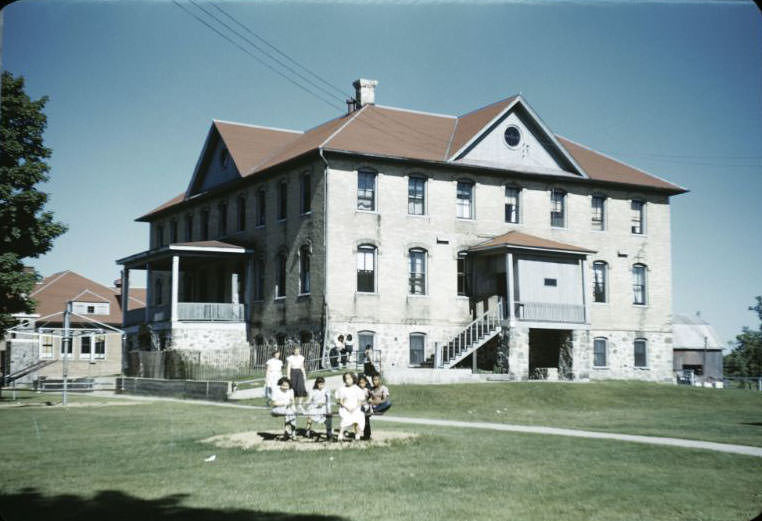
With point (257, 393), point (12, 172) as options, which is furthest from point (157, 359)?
point (12, 172)

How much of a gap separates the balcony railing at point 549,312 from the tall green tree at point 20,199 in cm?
1760

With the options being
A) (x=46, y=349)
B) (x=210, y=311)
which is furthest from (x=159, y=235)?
(x=46, y=349)

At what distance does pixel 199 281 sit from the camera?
43.2m

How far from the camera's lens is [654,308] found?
132ft

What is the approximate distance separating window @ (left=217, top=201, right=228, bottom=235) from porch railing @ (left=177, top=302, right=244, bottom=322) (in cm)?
447

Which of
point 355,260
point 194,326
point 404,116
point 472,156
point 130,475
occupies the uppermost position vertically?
point 404,116

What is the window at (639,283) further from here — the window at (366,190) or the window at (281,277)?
the window at (281,277)

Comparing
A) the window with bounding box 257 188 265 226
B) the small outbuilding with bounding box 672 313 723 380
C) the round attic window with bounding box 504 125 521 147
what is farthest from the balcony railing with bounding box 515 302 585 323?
the small outbuilding with bounding box 672 313 723 380

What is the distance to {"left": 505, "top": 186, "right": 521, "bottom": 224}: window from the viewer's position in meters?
37.2

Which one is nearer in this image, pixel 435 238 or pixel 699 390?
pixel 699 390

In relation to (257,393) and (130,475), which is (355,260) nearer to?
(257,393)

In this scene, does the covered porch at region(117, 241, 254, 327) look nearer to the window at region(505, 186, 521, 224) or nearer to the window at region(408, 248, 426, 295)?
the window at region(408, 248, 426, 295)

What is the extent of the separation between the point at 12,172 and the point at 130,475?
16716 mm

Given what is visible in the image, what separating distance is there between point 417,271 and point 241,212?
974 centimetres
